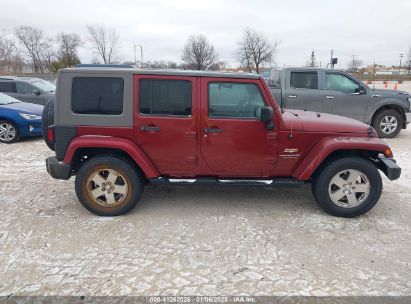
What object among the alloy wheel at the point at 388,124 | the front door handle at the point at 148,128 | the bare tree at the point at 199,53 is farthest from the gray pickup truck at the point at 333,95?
the bare tree at the point at 199,53

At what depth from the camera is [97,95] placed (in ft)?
11.5

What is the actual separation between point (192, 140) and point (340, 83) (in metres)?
5.77

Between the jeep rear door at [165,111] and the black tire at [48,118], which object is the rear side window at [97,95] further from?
the black tire at [48,118]

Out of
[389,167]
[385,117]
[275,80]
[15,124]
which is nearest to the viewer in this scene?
[389,167]

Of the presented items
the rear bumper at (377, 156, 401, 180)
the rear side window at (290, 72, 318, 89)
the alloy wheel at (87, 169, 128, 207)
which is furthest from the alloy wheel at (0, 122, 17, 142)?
the rear bumper at (377, 156, 401, 180)

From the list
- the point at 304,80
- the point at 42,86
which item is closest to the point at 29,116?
the point at 42,86

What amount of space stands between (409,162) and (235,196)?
3.96 m

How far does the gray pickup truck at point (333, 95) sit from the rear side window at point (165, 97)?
4.59m

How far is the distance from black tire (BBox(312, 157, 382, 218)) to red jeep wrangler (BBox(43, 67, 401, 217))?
0.04ft

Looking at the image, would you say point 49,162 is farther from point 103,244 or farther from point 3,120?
point 3,120

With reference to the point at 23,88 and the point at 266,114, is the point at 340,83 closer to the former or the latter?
the point at 266,114

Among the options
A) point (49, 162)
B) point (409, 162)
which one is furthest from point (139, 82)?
point (409, 162)

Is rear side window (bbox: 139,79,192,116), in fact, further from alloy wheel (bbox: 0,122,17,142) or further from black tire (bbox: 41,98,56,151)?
alloy wheel (bbox: 0,122,17,142)

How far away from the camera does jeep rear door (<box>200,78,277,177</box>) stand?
3.52 m
